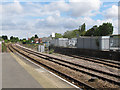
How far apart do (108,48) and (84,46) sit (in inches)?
255

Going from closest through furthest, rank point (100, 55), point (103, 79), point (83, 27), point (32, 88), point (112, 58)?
point (32, 88) → point (103, 79) → point (112, 58) → point (100, 55) → point (83, 27)

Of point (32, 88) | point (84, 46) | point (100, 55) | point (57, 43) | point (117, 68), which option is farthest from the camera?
point (57, 43)

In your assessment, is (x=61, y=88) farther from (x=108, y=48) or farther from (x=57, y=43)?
(x=57, y=43)

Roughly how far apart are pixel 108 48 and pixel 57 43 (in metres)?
18.4

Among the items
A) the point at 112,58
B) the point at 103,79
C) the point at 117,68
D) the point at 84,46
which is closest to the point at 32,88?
the point at 103,79

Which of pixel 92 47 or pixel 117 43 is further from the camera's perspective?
pixel 92 47

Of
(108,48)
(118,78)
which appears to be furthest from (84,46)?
(118,78)

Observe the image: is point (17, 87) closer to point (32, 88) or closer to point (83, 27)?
point (32, 88)

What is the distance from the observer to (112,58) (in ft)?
65.1

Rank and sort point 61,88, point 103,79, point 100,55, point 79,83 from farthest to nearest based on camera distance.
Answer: point 100,55 → point 103,79 → point 79,83 → point 61,88

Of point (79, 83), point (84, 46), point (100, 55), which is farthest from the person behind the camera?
point (84, 46)

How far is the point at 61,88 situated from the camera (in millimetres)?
7879

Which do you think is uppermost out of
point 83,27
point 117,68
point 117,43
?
point 83,27

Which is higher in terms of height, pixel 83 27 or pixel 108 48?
pixel 83 27
